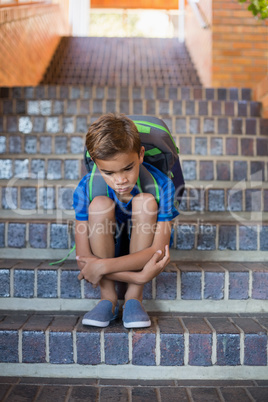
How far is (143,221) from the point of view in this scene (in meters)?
1.30

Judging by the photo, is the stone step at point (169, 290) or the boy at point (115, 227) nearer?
the boy at point (115, 227)

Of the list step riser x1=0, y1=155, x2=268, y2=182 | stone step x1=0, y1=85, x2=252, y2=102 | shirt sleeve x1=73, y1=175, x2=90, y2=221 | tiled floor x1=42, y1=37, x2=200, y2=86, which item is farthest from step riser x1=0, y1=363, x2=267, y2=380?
tiled floor x1=42, y1=37, x2=200, y2=86

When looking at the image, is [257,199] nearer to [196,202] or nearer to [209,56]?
[196,202]

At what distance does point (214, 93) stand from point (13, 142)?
69.0 inches

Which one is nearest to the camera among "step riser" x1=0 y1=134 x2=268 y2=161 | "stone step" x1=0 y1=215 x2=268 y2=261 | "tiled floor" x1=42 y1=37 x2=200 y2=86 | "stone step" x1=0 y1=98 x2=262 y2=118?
"stone step" x1=0 y1=215 x2=268 y2=261

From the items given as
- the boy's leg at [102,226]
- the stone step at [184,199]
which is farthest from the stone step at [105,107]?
the boy's leg at [102,226]

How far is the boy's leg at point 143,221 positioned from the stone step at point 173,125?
1.40 meters

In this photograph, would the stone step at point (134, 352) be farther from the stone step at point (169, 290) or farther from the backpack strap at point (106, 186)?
the backpack strap at point (106, 186)

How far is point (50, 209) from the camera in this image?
1.97 meters

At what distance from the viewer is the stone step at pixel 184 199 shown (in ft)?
6.43

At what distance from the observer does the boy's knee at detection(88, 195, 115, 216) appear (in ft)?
4.27

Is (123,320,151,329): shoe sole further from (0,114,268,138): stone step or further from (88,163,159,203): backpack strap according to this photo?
(0,114,268,138): stone step

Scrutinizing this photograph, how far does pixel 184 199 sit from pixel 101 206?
831 mm

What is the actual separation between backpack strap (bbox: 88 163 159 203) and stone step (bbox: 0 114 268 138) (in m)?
1.30
